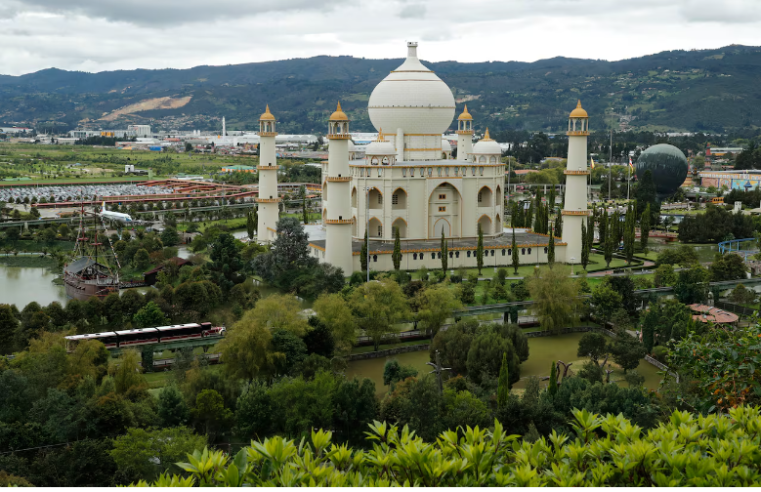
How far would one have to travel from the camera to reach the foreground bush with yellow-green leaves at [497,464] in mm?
6609

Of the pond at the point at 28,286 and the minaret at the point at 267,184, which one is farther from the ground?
the minaret at the point at 267,184

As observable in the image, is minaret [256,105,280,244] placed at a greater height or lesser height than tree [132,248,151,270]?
greater

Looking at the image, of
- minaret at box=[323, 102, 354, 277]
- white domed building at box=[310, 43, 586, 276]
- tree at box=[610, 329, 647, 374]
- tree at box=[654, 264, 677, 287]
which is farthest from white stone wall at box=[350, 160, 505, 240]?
tree at box=[610, 329, 647, 374]

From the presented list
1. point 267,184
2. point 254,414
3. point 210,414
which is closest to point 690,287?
point 254,414

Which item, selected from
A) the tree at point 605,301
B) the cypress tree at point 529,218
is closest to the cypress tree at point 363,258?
Result: the tree at point 605,301

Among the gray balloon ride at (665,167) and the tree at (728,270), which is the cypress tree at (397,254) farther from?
the gray balloon ride at (665,167)

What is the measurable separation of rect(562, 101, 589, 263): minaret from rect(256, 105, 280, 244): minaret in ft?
41.8

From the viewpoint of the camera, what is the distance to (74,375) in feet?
60.6

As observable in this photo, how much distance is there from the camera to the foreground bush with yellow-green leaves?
6.61 meters

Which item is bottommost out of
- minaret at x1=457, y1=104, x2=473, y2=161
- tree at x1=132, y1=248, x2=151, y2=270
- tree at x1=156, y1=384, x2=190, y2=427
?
tree at x1=156, y1=384, x2=190, y2=427

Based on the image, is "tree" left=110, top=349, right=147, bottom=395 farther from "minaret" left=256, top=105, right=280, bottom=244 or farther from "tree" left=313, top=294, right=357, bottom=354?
"minaret" left=256, top=105, right=280, bottom=244

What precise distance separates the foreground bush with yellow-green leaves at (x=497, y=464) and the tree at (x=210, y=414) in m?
10.3

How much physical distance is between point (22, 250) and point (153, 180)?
122 ft

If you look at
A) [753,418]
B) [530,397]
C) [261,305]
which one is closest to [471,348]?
[530,397]
